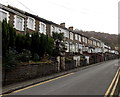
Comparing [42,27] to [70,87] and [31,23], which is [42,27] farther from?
[70,87]

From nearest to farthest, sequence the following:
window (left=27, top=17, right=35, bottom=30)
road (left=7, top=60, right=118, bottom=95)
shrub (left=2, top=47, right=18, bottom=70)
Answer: road (left=7, top=60, right=118, bottom=95) < shrub (left=2, top=47, right=18, bottom=70) < window (left=27, top=17, right=35, bottom=30)

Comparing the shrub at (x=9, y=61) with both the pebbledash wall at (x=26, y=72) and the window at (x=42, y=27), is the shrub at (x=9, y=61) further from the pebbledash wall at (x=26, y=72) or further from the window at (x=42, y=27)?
the window at (x=42, y=27)

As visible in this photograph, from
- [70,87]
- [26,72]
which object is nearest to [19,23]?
[26,72]

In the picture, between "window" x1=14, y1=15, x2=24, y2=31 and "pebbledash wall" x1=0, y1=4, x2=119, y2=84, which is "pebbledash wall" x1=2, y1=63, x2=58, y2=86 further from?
"window" x1=14, y1=15, x2=24, y2=31

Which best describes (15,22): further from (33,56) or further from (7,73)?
(7,73)

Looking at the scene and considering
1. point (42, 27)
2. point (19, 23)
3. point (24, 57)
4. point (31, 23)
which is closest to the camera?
point (24, 57)

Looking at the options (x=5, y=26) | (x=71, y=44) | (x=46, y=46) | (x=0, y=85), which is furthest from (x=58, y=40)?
(x=71, y=44)

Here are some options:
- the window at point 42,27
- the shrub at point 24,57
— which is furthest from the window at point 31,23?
the shrub at point 24,57

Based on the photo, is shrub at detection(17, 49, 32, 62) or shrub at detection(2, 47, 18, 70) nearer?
shrub at detection(2, 47, 18, 70)

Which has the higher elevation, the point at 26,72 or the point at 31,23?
the point at 31,23

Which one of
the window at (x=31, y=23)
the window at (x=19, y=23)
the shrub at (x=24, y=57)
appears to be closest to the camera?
the shrub at (x=24, y=57)

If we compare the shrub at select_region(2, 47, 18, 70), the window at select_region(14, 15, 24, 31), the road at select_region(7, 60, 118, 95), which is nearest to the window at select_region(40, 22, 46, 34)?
the window at select_region(14, 15, 24, 31)

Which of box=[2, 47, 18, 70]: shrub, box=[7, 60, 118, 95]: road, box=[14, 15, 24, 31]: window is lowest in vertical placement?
box=[7, 60, 118, 95]: road

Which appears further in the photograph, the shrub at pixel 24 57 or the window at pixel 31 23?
the window at pixel 31 23
